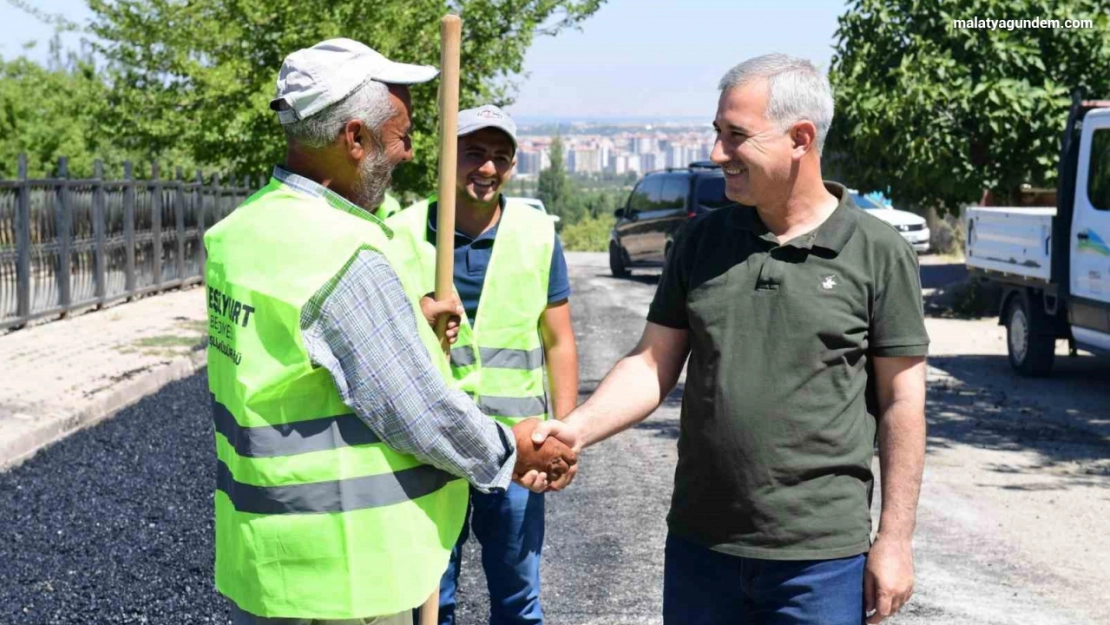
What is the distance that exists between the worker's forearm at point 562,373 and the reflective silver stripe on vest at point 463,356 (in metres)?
0.37

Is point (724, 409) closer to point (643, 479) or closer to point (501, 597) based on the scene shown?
point (501, 597)

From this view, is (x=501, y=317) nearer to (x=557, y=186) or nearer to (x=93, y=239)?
(x=93, y=239)

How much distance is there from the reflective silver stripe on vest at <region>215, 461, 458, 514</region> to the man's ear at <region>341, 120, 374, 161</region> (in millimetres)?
650

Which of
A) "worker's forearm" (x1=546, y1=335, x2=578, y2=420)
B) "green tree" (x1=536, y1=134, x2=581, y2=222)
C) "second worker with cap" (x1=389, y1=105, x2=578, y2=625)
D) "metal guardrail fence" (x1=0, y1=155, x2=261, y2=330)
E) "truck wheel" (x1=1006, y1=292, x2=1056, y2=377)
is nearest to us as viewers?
"second worker with cap" (x1=389, y1=105, x2=578, y2=625)

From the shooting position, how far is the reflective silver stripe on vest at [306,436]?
9.50 ft

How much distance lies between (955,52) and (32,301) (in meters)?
12.7

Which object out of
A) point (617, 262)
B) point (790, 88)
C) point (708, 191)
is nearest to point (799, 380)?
point (790, 88)

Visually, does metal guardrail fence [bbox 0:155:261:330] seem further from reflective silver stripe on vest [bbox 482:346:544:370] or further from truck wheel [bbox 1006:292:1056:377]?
reflective silver stripe on vest [bbox 482:346:544:370]

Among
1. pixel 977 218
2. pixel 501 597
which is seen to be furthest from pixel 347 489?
pixel 977 218

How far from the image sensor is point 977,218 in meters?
16.2

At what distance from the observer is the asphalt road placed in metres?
6.30

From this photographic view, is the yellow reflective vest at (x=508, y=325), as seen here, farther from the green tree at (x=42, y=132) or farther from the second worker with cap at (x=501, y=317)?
the green tree at (x=42, y=132)

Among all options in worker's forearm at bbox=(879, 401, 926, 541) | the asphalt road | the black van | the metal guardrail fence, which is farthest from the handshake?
the black van

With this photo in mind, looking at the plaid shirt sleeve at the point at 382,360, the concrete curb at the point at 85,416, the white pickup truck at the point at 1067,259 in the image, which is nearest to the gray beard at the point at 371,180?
the plaid shirt sleeve at the point at 382,360
